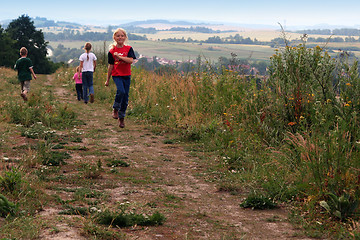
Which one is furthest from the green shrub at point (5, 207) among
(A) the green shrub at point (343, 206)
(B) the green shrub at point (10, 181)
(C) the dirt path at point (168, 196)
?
(A) the green shrub at point (343, 206)

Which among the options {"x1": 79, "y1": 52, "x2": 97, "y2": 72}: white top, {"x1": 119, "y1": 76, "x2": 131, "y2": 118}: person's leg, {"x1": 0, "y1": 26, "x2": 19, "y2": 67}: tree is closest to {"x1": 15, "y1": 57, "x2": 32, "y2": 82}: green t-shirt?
{"x1": 79, "y1": 52, "x2": 97, "y2": 72}: white top

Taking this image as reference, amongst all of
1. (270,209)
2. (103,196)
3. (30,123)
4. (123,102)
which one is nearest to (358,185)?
(270,209)

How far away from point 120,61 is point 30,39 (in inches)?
2299

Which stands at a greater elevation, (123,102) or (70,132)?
(123,102)

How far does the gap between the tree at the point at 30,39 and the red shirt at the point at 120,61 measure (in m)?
55.4

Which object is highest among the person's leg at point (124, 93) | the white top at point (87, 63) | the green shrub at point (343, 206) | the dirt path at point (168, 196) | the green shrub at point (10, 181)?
the white top at point (87, 63)

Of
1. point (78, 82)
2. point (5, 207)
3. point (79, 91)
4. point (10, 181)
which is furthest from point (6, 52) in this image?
point (5, 207)

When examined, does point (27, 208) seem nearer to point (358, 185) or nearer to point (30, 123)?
point (358, 185)

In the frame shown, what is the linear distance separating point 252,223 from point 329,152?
1.41m

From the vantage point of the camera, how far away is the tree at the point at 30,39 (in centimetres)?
5977

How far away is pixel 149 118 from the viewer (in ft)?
40.1

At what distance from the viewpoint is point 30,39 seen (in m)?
61.2

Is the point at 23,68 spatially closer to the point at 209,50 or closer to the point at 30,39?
the point at 30,39

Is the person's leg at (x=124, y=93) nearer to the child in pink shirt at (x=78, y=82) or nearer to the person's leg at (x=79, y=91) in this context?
the child in pink shirt at (x=78, y=82)
